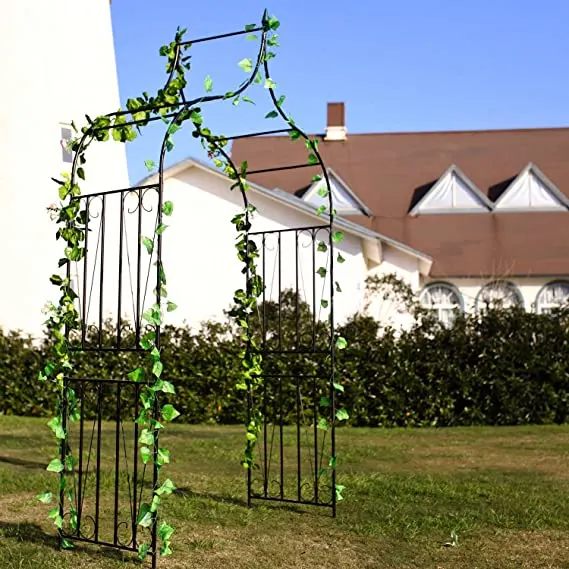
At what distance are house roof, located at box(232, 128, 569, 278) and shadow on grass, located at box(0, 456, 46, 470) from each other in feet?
61.7

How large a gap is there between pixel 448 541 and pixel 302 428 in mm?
7533

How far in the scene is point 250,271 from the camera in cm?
740

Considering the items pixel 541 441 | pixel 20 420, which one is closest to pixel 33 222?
pixel 20 420

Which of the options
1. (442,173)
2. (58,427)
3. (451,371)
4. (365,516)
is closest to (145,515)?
(58,427)

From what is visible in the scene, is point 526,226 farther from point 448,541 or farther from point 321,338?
point 448,541

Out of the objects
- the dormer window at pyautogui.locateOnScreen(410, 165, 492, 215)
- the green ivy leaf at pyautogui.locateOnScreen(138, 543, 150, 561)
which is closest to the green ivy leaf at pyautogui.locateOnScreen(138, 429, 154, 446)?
the green ivy leaf at pyautogui.locateOnScreen(138, 543, 150, 561)

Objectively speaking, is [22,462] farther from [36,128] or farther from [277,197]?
[277,197]

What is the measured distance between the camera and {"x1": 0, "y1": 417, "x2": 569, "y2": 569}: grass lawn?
18.2 ft

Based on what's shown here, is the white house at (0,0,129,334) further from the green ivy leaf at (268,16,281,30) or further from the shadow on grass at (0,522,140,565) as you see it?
the green ivy leaf at (268,16,281,30)

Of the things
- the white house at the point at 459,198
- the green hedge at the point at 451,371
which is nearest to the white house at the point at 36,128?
the green hedge at the point at 451,371

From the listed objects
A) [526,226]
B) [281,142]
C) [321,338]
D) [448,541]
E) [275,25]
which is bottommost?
[448,541]

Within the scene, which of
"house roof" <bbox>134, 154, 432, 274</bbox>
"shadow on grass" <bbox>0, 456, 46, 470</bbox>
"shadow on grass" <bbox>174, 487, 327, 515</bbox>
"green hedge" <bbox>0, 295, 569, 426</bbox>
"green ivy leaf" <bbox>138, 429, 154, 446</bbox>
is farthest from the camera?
"house roof" <bbox>134, 154, 432, 274</bbox>

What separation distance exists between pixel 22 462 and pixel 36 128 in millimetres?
11261

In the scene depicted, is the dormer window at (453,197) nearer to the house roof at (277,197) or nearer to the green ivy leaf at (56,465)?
the house roof at (277,197)
